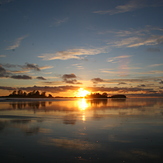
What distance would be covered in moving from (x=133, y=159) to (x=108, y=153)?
133cm

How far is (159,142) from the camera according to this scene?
37.2ft

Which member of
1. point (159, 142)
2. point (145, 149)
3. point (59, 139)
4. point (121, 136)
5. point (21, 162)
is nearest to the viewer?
point (21, 162)

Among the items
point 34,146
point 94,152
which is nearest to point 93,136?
point 94,152

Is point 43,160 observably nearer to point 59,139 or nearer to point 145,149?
point 59,139

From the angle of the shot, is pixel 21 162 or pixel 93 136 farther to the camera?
pixel 93 136

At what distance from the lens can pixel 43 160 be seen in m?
8.45

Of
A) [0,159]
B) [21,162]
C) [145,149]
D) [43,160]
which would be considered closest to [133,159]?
[145,149]

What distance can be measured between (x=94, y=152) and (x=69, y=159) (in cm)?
155

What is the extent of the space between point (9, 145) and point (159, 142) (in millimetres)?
9335

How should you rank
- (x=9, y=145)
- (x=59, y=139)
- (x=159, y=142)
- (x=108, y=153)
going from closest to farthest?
1. (x=108, y=153)
2. (x=9, y=145)
3. (x=159, y=142)
4. (x=59, y=139)

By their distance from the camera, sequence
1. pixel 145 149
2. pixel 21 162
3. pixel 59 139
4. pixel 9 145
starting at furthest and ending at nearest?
pixel 59 139 → pixel 9 145 → pixel 145 149 → pixel 21 162

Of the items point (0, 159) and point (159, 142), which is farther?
point (159, 142)

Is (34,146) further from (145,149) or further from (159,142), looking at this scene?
(159,142)

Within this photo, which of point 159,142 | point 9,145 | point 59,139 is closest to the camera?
point 9,145
